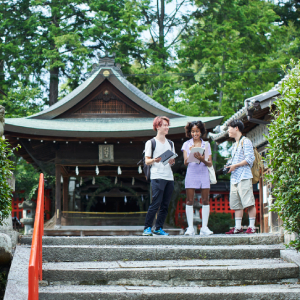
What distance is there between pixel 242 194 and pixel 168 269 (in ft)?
8.22

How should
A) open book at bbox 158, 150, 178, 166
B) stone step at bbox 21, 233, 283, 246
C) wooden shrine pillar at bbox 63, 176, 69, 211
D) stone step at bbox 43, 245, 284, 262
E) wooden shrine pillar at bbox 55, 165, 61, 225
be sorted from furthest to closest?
wooden shrine pillar at bbox 63, 176, 69, 211
wooden shrine pillar at bbox 55, 165, 61, 225
open book at bbox 158, 150, 178, 166
stone step at bbox 21, 233, 283, 246
stone step at bbox 43, 245, 284, 262

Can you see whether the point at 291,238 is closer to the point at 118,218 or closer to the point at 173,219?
the point at 118,218

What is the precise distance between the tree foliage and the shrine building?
631cm

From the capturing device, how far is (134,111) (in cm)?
1326

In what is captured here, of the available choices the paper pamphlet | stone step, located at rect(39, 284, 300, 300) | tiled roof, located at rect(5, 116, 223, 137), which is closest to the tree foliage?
stone step, located at rect(39, 284, 300, 300)

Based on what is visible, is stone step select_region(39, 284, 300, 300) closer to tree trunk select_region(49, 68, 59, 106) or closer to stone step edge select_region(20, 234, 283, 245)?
stone step edge select_region(20, 234, 283, 245)

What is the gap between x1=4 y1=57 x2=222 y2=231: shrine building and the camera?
11.0 metres

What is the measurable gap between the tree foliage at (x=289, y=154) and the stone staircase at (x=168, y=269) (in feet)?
1.80

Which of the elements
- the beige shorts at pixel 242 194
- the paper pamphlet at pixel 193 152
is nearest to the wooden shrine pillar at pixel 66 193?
the beige shorts at pixel 242 194

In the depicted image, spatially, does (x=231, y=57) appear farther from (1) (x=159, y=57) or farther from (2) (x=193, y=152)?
(2) (x=193, y=152)

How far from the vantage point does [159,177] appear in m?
5.79

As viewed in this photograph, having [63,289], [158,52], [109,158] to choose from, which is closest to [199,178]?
[63,289]

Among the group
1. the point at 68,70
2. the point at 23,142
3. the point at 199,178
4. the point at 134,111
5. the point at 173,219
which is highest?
the point at 68,70

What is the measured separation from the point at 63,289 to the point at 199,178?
2.96 m
